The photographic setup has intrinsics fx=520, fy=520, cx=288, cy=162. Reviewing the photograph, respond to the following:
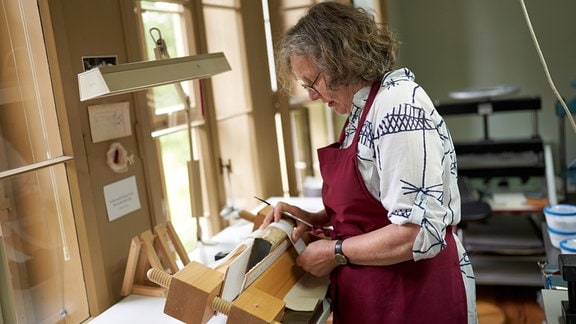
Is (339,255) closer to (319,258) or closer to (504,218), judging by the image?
(319,258)

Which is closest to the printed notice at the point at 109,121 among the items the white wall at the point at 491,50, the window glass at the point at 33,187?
the window glass at the point at 33,187

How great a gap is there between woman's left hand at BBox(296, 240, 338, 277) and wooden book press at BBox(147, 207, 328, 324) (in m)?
0.05

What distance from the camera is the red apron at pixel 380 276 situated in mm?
1229

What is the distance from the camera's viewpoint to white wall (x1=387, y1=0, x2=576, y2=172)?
3.95 m

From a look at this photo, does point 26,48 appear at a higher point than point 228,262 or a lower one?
higher

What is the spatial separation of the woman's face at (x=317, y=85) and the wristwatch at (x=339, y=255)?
1.10 feet

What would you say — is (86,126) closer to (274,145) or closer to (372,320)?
(372,320)

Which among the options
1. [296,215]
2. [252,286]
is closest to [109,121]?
[296,215]

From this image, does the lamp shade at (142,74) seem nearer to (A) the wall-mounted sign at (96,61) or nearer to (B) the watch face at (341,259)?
(A) the wall-mounted sign at (96,61)

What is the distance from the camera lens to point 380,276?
1.26 meters

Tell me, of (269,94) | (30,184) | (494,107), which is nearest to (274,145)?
(269,94)

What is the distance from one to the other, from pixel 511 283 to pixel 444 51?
2.12m

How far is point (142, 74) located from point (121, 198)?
1.85 feet

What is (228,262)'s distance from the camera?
4.09 feet
